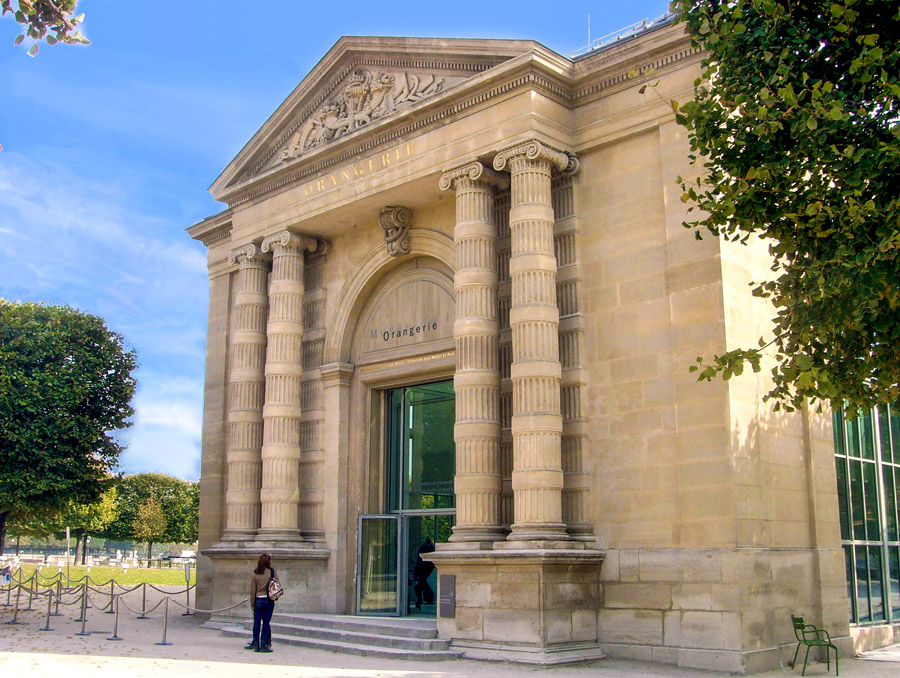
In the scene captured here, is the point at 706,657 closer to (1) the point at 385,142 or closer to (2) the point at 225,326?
(1) the point at 385,142

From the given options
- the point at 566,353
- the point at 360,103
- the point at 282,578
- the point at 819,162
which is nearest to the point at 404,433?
the point at 282,578

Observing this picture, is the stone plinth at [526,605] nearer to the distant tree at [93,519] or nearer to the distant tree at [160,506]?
the distant tree at [93,519]

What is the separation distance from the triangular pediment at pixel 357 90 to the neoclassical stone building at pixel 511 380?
73mm

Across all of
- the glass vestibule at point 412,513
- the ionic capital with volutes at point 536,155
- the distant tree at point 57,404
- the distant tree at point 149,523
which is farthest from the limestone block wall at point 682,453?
the distant tree at point 149,523

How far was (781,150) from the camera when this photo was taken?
1279 cm

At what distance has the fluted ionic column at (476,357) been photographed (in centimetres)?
1947

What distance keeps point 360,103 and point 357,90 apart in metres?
0.35

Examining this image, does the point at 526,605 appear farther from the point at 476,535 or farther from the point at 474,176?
the point at 474,176

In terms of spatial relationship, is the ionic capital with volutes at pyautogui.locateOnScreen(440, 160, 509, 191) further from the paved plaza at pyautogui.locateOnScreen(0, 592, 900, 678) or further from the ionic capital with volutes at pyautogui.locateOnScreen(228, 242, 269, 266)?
the paved plaza at pyautogui.locateOnScreen(0, 592, 900, 678)

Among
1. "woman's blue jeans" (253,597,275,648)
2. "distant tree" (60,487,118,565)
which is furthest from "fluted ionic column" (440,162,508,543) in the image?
"distant tree" (60,487,118,565)

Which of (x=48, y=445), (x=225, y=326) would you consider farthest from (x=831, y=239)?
(x=48, y=445)

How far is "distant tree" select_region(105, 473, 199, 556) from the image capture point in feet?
296

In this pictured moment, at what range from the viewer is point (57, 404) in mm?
30578

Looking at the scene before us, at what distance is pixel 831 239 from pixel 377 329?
1401 cm
